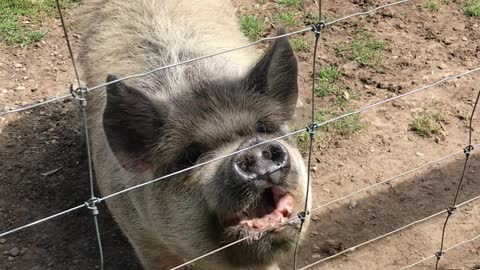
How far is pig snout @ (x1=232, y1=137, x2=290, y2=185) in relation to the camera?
9.16 ft

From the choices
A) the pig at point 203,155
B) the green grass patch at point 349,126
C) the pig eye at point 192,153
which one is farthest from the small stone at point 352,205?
the pig eye at point 192,153

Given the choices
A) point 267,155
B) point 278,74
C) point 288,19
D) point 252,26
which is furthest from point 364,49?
point 267,155

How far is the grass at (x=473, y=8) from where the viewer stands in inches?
250

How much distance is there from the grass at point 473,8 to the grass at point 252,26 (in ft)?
Result: 6.65

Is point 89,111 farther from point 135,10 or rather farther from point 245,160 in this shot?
point 245,160

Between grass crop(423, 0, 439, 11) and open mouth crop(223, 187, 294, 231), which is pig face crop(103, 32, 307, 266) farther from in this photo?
grass crop(423, 0, 439, 11)

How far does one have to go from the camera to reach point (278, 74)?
3422 millimetres

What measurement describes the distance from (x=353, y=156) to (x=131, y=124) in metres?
2.30

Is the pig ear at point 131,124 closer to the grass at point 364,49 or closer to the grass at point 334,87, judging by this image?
the grass at point 334,87

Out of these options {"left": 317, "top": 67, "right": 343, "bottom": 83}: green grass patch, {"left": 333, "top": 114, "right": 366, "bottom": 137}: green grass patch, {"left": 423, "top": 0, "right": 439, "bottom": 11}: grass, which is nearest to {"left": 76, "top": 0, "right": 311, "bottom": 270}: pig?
{"left": 333, "top": 114, "right": 366, "bottom": 137}: green grass patch

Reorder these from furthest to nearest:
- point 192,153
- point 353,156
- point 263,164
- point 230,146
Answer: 1. point 353,156
2. point 192,153
3. point 230,146
4. point 263,164

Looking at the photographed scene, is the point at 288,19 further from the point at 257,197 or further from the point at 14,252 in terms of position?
the point at 257,197

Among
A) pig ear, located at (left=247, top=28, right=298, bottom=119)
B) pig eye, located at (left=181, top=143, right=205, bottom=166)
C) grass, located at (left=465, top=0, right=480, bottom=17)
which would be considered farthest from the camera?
grass, located at (left=465, top=0, right=480, bottom=17)

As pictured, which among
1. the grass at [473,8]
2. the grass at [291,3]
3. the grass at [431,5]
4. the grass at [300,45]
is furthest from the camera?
the grass at [291,3]
